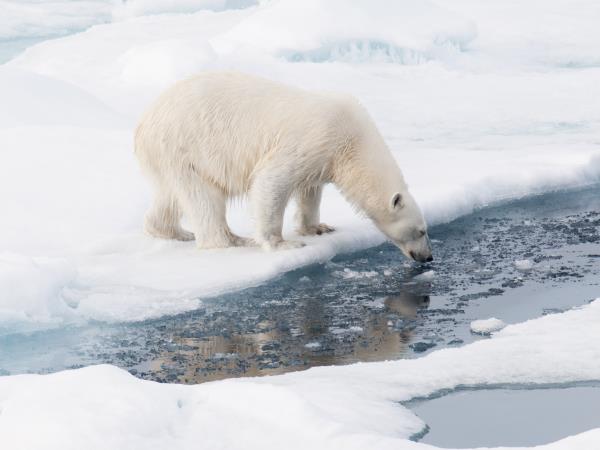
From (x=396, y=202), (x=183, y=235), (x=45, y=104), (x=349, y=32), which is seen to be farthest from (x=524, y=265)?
(x=349, y=32)

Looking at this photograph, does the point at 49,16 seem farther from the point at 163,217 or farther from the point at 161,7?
the point at 163,217

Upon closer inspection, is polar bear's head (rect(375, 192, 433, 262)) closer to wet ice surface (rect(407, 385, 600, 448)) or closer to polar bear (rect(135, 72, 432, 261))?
polar bear (rect(135, 72, 432, 261))

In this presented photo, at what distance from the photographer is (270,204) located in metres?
6.40

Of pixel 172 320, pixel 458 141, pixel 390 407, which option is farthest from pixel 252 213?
pixel 458 141

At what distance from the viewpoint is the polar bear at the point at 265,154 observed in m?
6.34

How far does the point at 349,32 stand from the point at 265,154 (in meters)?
10.3

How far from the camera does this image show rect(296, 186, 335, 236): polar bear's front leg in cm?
677

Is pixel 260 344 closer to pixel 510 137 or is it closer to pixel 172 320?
pixel 172 320

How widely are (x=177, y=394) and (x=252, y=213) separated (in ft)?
10.2

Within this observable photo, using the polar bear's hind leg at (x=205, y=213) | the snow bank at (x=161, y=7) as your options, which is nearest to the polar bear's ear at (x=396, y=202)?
the polar bear's hind leg at (x=205, y=213)

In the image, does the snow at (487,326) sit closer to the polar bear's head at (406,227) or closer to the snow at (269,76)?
the polar bear's head at (406,227)

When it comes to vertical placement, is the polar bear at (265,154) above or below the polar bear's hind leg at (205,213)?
above

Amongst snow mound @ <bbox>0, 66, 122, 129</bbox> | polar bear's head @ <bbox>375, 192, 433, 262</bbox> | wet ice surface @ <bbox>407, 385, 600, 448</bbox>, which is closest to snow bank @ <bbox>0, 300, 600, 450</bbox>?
wet ice surface @ <bbox>407, 385, 600, 448</bbox>

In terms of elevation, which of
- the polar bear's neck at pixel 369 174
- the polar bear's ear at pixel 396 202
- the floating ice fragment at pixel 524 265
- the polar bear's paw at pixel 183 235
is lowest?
the polar bear's paw at pixel 183 235
